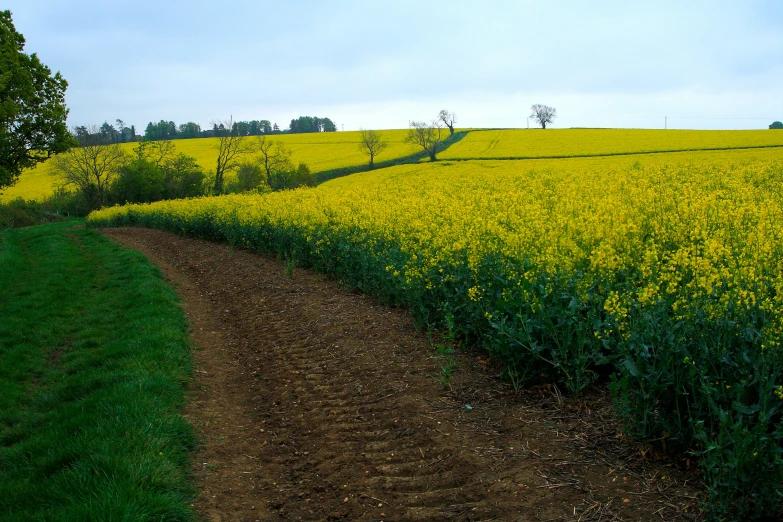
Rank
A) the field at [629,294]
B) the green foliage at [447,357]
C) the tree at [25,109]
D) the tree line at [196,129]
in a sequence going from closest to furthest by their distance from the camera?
the field at [629,294] → the green foliage at [447,357] → the tree at [25,109] → the tree line at [196,129]

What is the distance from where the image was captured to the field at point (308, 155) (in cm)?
6212

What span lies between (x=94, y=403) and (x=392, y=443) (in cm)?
336

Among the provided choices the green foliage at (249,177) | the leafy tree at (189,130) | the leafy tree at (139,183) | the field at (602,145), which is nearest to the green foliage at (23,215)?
the leafy tree at (139,183)

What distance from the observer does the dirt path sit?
4340 millimetres

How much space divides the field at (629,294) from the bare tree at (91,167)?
51271 mm

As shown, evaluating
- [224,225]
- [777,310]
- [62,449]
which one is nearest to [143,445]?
[62,449]

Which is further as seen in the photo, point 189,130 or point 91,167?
point 189,130

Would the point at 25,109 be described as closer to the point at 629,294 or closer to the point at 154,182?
the point at 629,294

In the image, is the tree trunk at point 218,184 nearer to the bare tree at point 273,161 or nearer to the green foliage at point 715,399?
the bare tree at point 273,161

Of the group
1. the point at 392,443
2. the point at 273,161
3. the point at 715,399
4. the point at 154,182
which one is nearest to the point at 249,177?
the point at 273,161

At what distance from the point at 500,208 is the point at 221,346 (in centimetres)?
649

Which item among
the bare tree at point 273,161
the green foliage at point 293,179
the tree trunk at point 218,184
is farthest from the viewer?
the bare tree at point 273,161

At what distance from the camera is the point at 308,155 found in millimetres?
72438

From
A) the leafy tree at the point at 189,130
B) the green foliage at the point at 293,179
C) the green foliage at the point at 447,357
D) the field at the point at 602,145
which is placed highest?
the leafy tree at the point at 189,130
